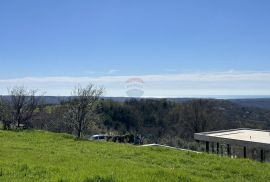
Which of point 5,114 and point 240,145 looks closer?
point 240,145

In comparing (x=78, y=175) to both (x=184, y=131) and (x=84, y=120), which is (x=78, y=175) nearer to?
(x=84, y=120)

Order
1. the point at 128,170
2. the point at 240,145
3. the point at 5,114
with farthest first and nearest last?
the point at 5,114, the point at 240,145, the point at 128,170

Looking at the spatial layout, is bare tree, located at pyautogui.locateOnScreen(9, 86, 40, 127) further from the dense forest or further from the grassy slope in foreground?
the grassy slope in foreground

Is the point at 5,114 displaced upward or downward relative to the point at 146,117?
upward

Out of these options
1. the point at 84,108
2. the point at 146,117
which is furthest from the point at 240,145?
the point at 146,117

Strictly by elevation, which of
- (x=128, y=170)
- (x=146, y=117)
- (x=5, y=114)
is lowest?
(x=146, y=117)

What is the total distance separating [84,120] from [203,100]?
4050cm

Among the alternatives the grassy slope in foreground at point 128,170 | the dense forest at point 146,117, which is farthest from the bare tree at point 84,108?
the grassy slope in foreground at point 128,170

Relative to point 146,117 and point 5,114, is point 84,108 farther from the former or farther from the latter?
point 146,117

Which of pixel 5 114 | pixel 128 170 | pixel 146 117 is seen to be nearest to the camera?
pixel 128 170

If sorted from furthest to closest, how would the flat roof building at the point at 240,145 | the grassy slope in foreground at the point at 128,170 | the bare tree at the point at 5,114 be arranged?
the bare tree at the point at 5,114 < the flat roof building at the point at 240,145 < the grassy slope in foreground at the point at 128,170

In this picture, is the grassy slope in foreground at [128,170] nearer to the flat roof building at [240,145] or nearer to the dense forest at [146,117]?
the flat roof building at [240,145]

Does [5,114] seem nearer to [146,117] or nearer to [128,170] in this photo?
[128,170]

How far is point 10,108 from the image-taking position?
3316 centimetres
